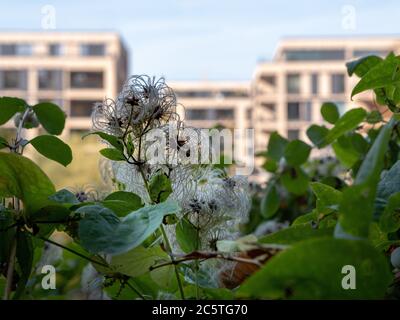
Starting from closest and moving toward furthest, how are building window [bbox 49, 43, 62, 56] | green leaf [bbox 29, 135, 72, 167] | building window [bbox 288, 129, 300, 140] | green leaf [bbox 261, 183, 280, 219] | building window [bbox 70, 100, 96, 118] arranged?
1. green leaf [bbox 29, 135, 72, 167]
2. green leaf [bbox 261, 183, 280, 219]
3. building window [bbox 288, 129, 300, 140]
4. building window [bbox 70, 100, 96, 118]
5. building window [bbox 49, 43, 62, 56]

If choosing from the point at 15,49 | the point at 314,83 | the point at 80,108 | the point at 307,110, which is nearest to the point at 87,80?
the point at 80,108

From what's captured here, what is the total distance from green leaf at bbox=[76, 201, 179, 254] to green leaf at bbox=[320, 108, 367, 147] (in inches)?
7.3

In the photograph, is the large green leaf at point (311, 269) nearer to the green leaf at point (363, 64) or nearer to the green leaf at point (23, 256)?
the green leaf at point (23, 256)

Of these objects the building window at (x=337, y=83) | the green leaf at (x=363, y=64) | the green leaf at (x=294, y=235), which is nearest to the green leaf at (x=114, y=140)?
the green leaf at (x=294, y=235)

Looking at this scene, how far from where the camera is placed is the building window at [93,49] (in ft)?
78.8

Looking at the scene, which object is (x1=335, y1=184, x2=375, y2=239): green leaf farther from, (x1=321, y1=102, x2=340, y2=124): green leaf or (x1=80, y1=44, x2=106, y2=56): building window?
(x1=80, y1=44, x2=106, y2=56): building window

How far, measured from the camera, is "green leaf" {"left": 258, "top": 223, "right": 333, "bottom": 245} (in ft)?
0.99

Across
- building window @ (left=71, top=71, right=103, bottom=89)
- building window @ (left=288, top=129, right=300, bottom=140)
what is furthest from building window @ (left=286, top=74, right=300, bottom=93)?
building window @ (left=288, top=129, right=300, bottom=140)

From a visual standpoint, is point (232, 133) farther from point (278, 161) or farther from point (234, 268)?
point (278, 161)

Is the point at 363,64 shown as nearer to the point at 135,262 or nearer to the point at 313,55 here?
the point at 135,262

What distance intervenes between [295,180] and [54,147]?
1.91 ft

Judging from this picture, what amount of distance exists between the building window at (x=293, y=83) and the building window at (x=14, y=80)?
9.38m
